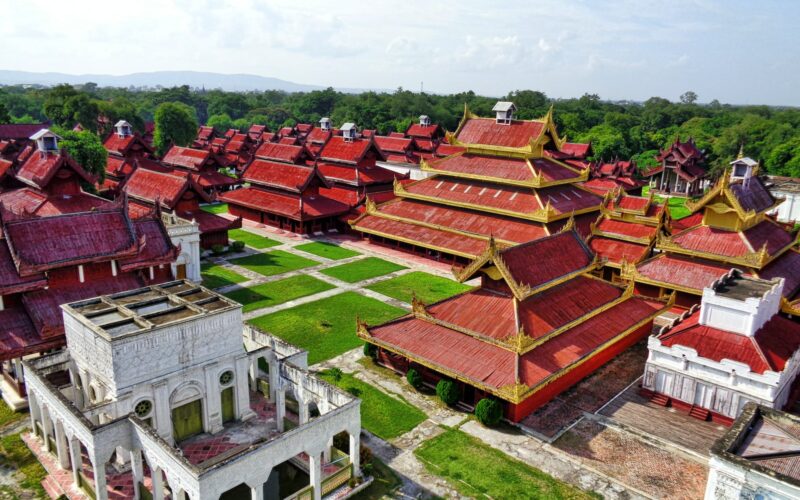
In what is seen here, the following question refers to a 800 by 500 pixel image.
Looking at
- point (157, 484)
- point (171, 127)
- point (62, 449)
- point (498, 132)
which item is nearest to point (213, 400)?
point (157, 484)

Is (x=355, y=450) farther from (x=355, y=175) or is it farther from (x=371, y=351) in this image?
(x=355, y=175)

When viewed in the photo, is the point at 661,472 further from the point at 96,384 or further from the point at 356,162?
the point at 356,162

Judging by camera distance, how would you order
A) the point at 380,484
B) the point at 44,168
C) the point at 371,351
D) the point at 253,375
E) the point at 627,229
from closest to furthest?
the point at 380,484 → the point at 253,375 → the point at 371,351 → the point at 44,168 → the point at 627,229

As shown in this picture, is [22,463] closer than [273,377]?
Yes

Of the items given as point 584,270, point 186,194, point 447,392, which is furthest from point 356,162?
point 447,392

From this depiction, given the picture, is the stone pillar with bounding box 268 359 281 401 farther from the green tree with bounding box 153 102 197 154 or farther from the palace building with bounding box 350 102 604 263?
the green tree with bounding box 153 102 197 154

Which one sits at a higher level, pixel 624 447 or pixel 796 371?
pixel 796 371
